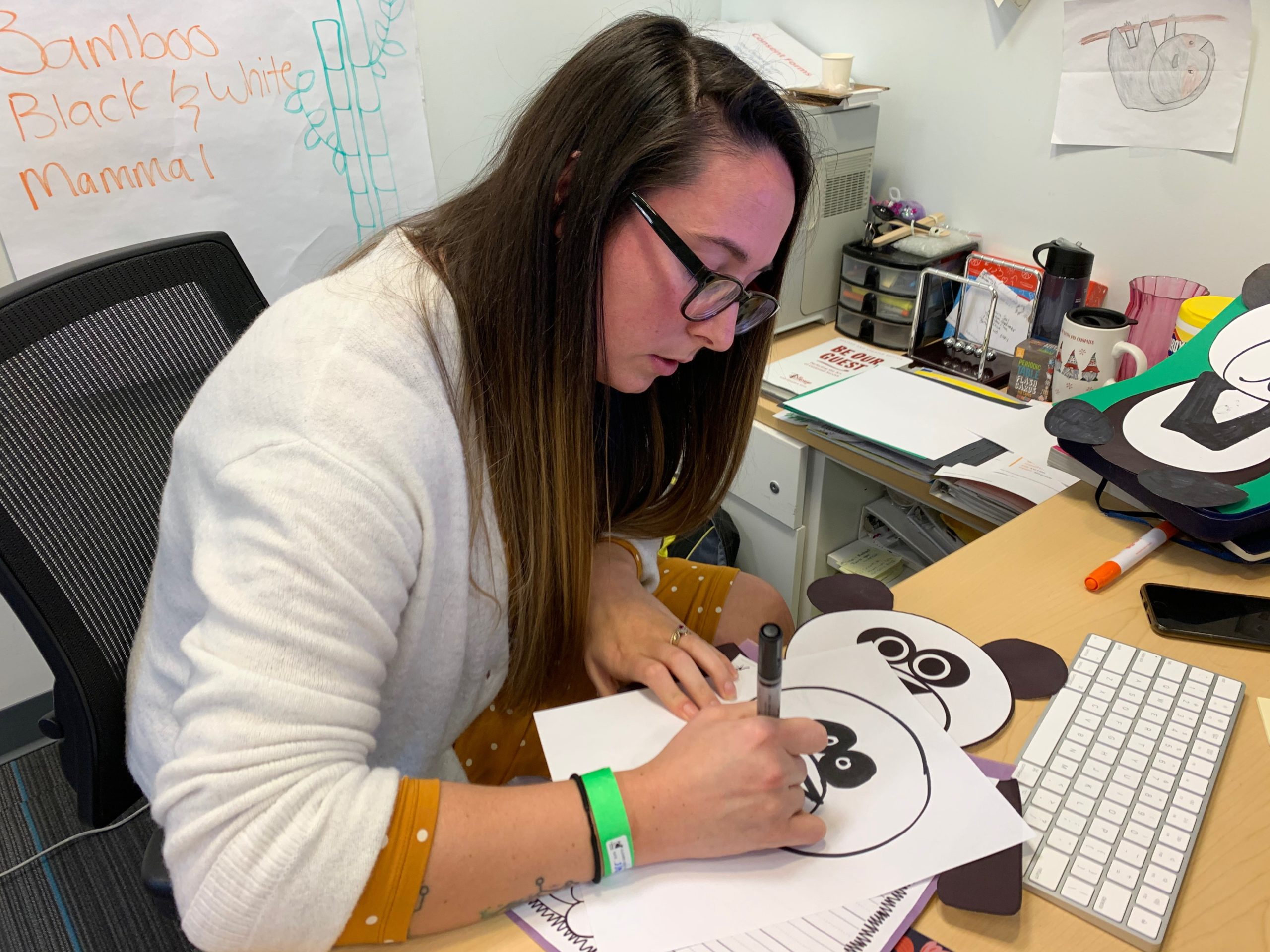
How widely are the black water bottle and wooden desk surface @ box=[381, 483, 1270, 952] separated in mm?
481

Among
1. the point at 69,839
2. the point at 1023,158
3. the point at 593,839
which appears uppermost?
the point at 1023,158

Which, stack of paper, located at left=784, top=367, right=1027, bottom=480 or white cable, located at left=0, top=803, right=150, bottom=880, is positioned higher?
stack of paper, located at left=784, top=367, right=1027, bottom=480

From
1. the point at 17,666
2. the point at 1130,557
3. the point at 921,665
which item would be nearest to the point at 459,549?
the point at 921,665

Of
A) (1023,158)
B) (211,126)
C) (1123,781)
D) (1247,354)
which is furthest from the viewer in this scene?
(1023,158)

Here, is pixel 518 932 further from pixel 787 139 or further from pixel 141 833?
pixel 141 833

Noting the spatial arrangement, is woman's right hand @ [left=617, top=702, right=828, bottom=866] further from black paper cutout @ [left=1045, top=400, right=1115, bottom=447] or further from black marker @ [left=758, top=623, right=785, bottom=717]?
black paper cutout @ [left=1045, top=400, right=1115, bottom=447]

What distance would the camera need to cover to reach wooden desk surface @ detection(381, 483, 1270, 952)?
543mm

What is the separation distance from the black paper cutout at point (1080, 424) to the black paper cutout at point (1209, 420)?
7cm

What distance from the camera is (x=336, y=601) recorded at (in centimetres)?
56

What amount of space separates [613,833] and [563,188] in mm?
491

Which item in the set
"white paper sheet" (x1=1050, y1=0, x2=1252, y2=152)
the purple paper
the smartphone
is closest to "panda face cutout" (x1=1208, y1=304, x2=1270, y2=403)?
the smartphone

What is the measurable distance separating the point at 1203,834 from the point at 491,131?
1.67 metres

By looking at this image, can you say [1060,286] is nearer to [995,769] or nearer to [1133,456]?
[1133,456]

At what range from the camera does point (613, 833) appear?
1.87ft
